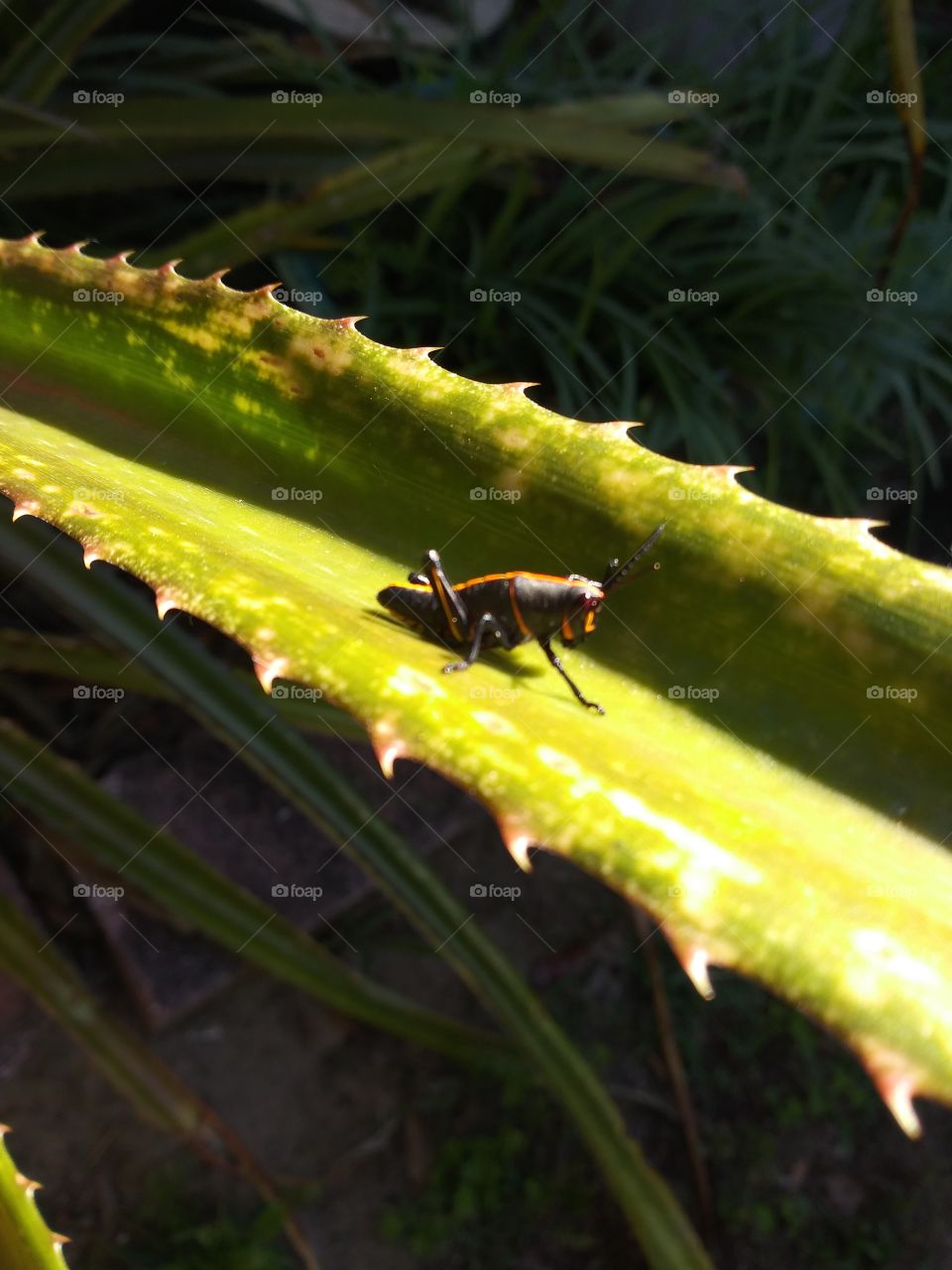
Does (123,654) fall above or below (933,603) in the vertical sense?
below

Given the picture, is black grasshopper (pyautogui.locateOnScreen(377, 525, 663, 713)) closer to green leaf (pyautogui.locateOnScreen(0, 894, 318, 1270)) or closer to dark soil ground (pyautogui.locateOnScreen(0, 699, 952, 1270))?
green leaf (pyautogui.locateOnScreen(0, 894, 318, 1270))

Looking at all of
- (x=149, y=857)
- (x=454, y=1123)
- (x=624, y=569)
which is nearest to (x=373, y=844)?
(x=149, y=857)

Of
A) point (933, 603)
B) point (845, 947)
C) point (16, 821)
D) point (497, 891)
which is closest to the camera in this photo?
point (845, 947)

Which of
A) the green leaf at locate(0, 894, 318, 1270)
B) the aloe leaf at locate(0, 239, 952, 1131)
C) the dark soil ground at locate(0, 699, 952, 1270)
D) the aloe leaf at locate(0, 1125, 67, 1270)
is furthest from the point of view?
the dark soil ground at locate(0, 699, 952, 1270)

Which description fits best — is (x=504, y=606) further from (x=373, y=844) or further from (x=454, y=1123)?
(x=454, y=1123)

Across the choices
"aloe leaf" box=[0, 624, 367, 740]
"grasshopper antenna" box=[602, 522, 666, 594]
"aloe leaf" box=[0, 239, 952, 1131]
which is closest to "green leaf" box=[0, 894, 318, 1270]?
"aloe leaf" box=[0, 624, 367, 740]

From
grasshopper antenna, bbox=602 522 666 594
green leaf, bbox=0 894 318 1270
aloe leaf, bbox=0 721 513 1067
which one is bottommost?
green leaf, bbox=0 894 318 1270

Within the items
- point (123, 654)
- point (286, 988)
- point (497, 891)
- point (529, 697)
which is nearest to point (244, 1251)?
point (286, 988)

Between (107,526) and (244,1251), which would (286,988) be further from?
(107,526)
